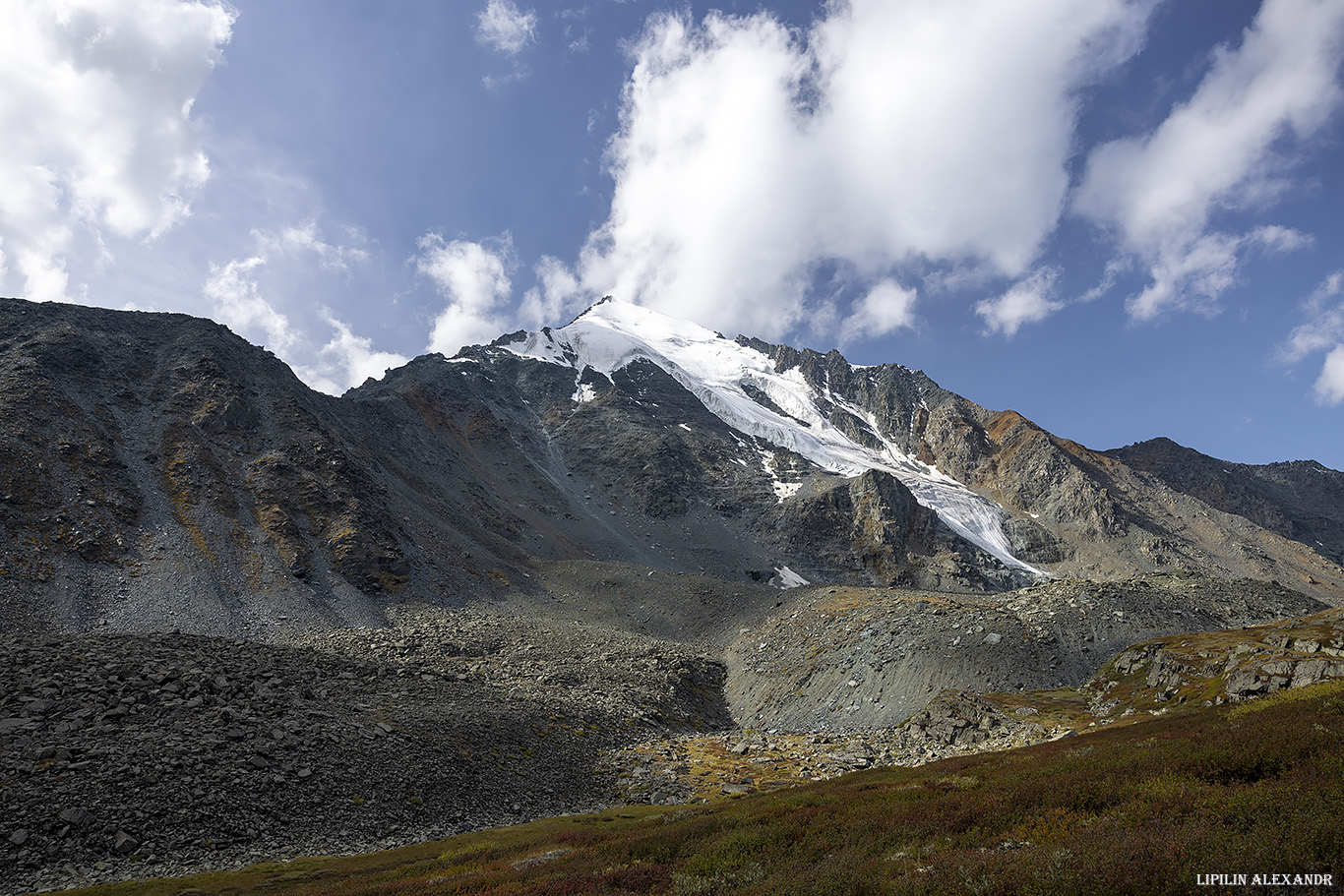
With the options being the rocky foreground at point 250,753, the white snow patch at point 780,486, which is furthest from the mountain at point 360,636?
the white snow patch at point 780,486

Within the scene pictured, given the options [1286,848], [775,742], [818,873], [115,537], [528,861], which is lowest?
[775,742]

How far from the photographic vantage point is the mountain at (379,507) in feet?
197

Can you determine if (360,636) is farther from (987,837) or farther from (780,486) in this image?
(780,486)

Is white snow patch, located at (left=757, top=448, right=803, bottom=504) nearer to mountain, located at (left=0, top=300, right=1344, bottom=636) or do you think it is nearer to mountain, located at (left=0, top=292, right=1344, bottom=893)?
mountain, located at (left=0, top=300, right=1344, bottom=636)

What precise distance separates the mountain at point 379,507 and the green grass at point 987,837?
48160mm

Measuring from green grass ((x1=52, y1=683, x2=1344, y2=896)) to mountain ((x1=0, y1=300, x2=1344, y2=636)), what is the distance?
4816 centimetres

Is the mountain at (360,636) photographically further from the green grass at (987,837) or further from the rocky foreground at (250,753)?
the green grass at (987,837)

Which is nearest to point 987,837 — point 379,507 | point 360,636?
point 360,636

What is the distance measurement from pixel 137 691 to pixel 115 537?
43070 mm

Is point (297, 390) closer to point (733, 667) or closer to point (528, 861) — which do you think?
point (733, 667)

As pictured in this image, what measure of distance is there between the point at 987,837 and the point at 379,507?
9044 centimetres

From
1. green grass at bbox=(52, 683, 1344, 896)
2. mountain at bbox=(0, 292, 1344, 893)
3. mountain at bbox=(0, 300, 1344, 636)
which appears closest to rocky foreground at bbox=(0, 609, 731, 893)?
mountain at bbox=(0, 292, 1344, 893)

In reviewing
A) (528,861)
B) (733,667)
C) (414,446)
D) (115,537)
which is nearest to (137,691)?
(528,861)

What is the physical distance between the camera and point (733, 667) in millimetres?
67938
